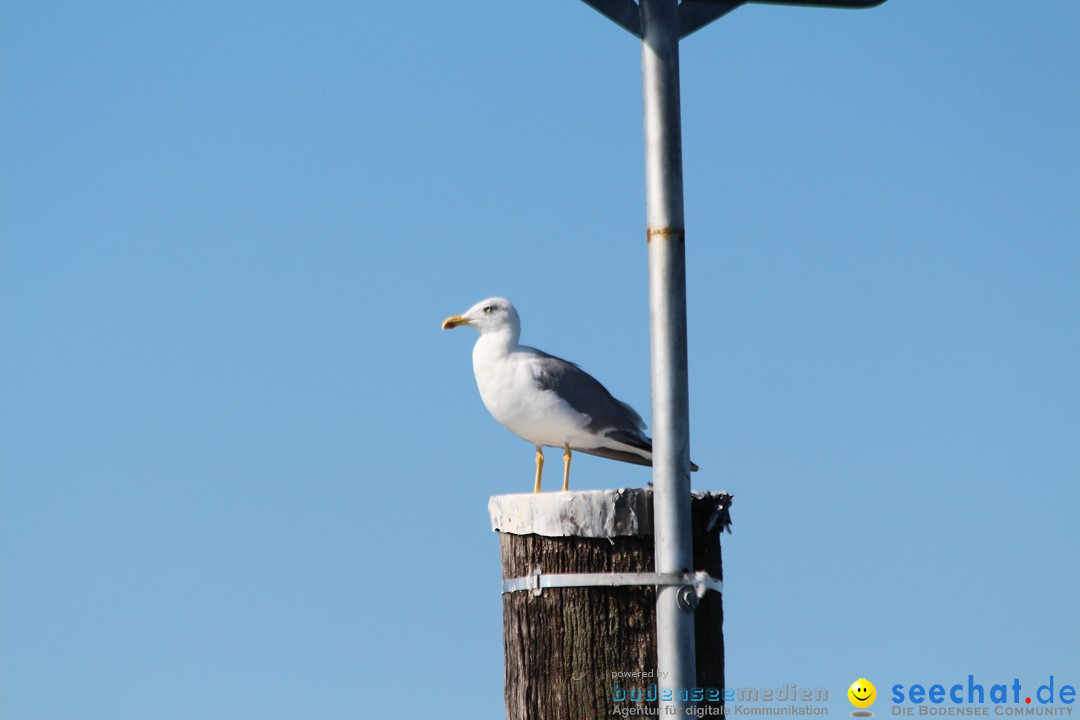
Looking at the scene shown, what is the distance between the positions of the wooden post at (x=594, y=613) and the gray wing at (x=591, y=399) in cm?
226

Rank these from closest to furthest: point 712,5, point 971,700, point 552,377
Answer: point 712,5 < point 971,700 < point 552,377

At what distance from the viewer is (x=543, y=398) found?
256 inches

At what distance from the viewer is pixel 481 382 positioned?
22.0ft

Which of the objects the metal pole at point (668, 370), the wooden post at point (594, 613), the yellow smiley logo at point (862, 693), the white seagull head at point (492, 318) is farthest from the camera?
the white seagull head at point (492, 318)

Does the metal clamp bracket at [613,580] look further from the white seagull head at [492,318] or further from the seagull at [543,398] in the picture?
the white seagull head at [492,318]

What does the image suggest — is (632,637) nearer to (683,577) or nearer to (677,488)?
(683,577)

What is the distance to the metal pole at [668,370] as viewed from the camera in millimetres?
3898

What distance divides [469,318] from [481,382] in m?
0.44

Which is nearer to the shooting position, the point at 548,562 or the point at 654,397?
the point at 654,397

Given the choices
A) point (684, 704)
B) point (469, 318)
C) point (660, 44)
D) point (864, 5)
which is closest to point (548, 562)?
point (684, 704)

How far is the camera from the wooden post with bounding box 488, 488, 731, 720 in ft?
13.3

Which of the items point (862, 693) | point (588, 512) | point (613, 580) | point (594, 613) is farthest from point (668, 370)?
point (862, 693)

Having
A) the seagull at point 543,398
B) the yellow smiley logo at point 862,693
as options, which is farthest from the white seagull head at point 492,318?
the yellow smiley logo at point 862,693

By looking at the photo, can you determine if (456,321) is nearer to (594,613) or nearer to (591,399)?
(591,399)
